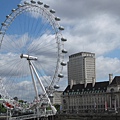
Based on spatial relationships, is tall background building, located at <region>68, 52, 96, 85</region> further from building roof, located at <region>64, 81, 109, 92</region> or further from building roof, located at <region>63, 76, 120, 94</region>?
building roof, located at <region>63, 76, 120, 94</region>

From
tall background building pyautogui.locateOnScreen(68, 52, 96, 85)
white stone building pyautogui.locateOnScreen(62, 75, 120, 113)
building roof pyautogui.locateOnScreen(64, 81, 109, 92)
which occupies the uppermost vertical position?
tall background building pyautogui.locateOnScreen(68, 52, 96, 85)

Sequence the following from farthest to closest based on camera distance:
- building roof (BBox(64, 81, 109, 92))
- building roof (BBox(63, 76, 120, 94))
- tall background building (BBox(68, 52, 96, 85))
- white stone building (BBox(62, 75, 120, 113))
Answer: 1. tall background building (BBox(68, 52, 96, 85))
2. building roof (BBox(64, 81, 109, 92))
3. building roof (BBox(63, 76, 120, 94))
4. white stone building (BBox(62, 75, 120, 113))

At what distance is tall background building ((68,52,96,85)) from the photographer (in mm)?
166375

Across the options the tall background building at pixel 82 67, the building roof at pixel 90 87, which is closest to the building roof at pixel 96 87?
the building roof at pixel 90 87

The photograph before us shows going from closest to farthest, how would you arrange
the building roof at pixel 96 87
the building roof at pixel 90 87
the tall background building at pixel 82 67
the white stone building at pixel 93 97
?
the white stone building at pixel 93 97 < the building roof at pixel 96 87 < the building roof at pixel 90 87 < the tall background building at pixel 82 67

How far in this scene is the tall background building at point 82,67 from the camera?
546ft

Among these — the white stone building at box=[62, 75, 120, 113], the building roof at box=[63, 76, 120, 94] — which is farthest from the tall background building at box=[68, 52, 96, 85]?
the building roof at box=[63, 76, 120, 94]

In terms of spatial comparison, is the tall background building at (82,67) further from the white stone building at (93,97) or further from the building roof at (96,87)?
the building roof at (96,87)

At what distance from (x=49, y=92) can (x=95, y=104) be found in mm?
59814

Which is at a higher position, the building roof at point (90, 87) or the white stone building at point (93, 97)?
the building roof at point (90, 87)

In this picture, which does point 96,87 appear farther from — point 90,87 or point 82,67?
point 82,67

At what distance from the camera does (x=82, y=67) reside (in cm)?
16775

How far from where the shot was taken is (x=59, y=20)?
45.6 m

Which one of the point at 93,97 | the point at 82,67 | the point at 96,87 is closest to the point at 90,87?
the point at 96,87
